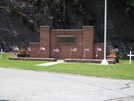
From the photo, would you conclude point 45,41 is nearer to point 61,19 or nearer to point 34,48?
point 34,48

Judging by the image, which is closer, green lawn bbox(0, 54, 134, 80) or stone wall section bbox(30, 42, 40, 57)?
green lawn bbox(0, 54, 134, 80)

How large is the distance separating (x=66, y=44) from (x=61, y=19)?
19.1 m

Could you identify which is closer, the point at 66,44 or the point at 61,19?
the point at 66,44

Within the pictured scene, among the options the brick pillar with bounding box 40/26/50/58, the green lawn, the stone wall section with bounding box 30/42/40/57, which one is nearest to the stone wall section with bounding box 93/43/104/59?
the brick pillar with bounding box 40/26/50/58

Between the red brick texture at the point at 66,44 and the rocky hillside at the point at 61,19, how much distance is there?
14.4 m

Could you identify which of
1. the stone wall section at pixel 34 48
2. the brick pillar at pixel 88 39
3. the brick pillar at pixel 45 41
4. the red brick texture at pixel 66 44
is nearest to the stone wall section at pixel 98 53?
the red brick texture at pixel 66 44

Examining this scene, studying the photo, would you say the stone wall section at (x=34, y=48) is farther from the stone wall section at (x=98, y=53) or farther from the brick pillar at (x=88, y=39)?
the stone wall section at (x=98, y=53)

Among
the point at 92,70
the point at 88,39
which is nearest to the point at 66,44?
the point at 88,39

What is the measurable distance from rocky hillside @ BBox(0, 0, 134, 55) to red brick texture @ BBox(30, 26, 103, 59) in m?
14.4

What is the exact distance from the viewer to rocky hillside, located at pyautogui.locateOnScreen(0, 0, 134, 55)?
4231 centimetres

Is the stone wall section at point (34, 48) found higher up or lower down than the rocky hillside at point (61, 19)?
lower down

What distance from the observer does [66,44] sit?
1075 inches

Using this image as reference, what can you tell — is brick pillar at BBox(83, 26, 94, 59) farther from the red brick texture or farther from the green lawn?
the green lawn

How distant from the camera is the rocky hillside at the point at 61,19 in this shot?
139 feet
